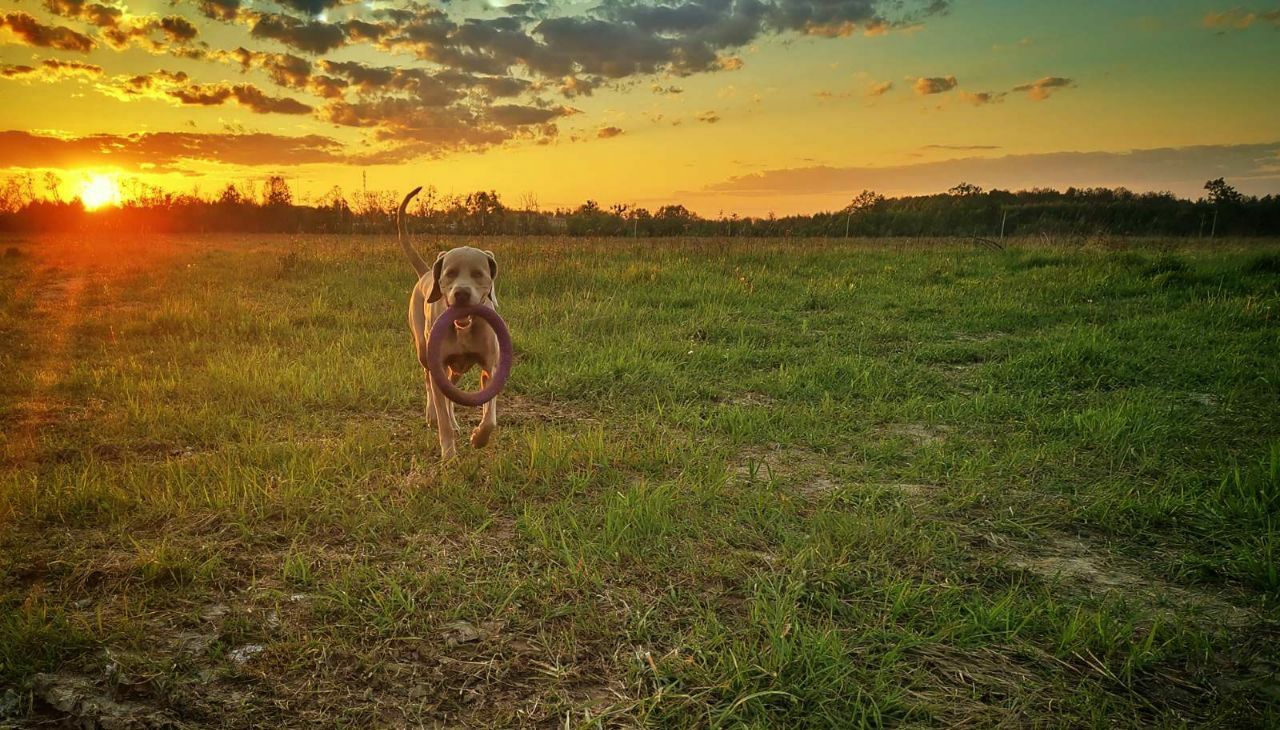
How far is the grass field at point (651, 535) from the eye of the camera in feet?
8.31

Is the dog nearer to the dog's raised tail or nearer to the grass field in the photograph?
the grass field

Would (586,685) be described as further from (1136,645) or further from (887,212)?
(887,212)

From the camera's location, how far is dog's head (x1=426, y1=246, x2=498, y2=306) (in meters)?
4.51

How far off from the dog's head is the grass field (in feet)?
3.70

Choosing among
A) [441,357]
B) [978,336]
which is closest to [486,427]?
[441,357]

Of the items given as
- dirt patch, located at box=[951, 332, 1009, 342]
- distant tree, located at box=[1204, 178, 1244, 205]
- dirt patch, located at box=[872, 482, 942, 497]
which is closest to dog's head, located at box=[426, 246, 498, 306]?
dirt patch, located at box=[872, 482, 942, 497]

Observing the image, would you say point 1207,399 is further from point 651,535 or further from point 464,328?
point 464,328

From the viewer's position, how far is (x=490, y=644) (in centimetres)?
278

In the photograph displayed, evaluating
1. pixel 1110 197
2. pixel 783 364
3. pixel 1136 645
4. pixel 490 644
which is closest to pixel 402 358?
pixel 783 364

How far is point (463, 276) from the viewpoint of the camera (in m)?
4.62

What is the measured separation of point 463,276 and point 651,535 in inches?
86.5

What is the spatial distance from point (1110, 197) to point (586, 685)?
75658 mm

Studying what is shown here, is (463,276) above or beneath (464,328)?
above

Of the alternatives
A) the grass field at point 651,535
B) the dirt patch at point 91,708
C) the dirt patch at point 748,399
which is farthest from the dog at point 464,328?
the dirt patch at point 91,708
